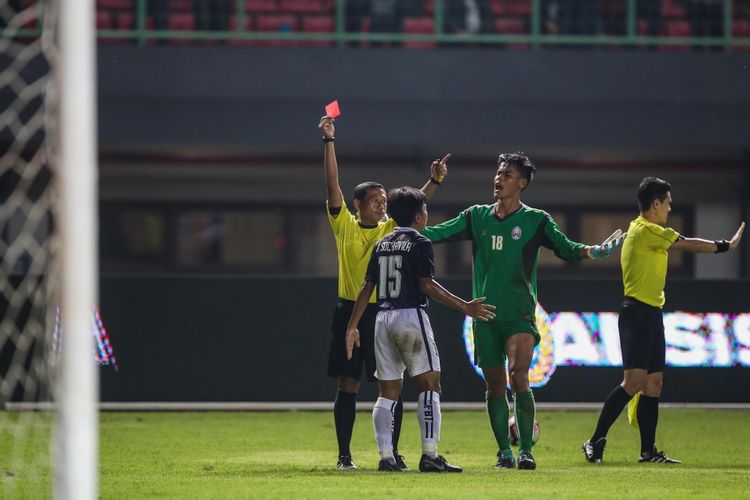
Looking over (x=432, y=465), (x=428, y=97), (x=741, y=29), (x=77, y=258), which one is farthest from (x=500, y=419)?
(x=741, y=29)

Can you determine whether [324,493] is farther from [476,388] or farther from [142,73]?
[142,73]

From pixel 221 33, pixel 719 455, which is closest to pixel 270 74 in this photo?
pixel 221 33

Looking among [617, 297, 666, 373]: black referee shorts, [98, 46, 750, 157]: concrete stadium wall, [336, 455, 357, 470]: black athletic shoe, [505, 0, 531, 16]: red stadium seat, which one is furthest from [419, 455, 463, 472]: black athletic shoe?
[505, 0, 531, 16]: red stadium seat

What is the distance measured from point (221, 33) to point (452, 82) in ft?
11.5

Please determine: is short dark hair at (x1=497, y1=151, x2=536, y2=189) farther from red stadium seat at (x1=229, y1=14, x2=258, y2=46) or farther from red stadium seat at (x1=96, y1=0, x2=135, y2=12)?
red stadium seat at (x1=96, y1=0, x2=135, y2=12)

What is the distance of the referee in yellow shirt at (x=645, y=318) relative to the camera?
9586mm

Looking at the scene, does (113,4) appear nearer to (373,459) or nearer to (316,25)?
(316,25)

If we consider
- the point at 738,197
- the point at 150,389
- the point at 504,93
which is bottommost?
the point at 150,389

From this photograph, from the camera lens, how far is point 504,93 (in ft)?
67.3

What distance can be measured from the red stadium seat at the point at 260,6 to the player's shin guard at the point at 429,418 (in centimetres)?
1412

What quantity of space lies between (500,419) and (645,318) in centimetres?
147

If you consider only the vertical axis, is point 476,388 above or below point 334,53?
below

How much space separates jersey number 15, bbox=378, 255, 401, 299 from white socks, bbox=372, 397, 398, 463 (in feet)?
2.11

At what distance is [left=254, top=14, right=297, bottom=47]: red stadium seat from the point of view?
69.8 ft
